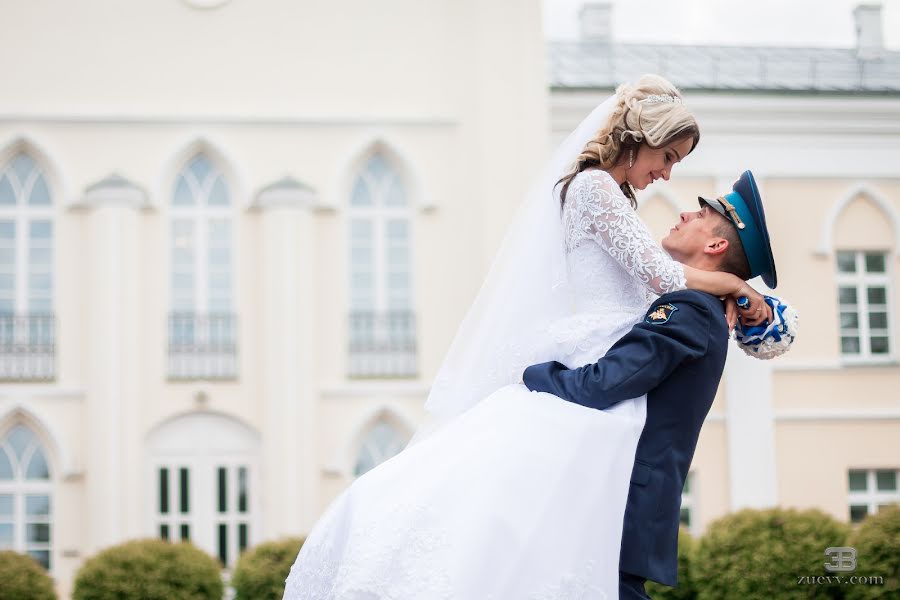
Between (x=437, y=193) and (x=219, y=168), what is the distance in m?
3.21

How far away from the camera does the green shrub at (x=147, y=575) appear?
1310cm

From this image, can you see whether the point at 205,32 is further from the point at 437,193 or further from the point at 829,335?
the point at 829,335

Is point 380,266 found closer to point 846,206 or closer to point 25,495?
point 25,495

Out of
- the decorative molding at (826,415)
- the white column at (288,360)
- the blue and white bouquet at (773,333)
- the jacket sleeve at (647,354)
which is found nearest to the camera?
the jacket sleeve at (647,354)

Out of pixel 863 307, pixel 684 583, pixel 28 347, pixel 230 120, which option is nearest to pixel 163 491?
pixel 28 347

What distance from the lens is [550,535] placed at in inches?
134

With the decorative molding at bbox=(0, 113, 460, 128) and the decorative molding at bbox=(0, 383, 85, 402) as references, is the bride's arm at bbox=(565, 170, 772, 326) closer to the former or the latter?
the decorative molding at bbox=(0, 113, 460, 128)

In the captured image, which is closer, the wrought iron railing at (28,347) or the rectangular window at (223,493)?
the wrought iron railing at (28,347)

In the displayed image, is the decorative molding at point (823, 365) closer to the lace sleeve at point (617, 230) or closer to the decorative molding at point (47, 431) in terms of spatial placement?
the decorative molding at point (47, 431)

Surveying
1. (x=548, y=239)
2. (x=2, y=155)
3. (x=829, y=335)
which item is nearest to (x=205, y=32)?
(x=2, y=155)

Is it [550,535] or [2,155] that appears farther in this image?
[2,155]

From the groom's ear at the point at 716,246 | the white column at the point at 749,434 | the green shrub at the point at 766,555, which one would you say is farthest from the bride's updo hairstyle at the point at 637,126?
the white column at the point at 749,434

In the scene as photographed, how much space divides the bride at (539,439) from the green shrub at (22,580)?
10.3 m

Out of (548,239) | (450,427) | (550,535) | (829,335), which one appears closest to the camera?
(550,535)
